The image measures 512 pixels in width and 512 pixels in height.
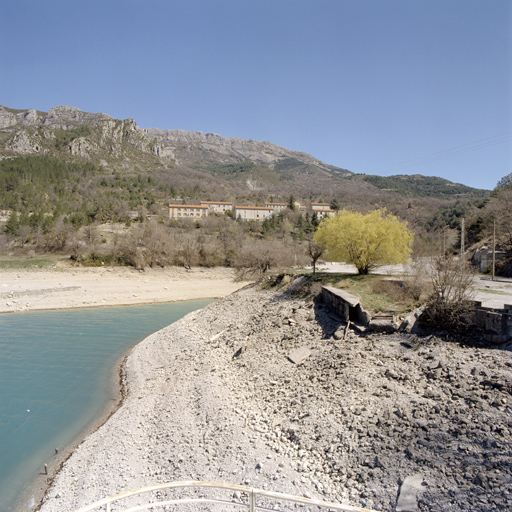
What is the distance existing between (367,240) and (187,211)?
6844 cm

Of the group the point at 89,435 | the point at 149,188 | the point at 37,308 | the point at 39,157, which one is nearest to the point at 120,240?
the point at 37,308

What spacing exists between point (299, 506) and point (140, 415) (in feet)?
20.1

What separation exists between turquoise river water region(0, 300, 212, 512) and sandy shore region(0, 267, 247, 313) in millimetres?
3989

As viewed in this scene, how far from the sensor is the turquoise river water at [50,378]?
29.2ft

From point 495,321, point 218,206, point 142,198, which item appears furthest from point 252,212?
point 495,321

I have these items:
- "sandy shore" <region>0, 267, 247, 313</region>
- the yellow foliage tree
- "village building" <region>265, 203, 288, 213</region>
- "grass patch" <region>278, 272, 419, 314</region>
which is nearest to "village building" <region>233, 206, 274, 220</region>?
"village building" <region>265, 203, 288, 213</region>

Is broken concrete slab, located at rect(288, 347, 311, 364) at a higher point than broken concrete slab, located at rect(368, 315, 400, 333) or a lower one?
lower

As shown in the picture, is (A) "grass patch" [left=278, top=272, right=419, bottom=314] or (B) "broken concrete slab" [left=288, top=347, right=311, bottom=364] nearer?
(B) "broken concrete slab" [left=288, top=347, right=311, bottom=364]

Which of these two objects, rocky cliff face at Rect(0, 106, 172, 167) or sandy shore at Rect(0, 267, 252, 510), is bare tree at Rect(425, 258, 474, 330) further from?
rocky cliff face at Rect(0, 106, 172, 167)

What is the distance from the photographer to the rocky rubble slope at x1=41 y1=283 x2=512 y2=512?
18.1 ft

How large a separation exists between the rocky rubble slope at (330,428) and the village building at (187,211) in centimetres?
6880

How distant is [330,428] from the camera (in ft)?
23.4

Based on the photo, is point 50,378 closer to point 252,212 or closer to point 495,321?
point 495,321

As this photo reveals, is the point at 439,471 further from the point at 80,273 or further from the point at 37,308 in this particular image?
the point at 80,273
